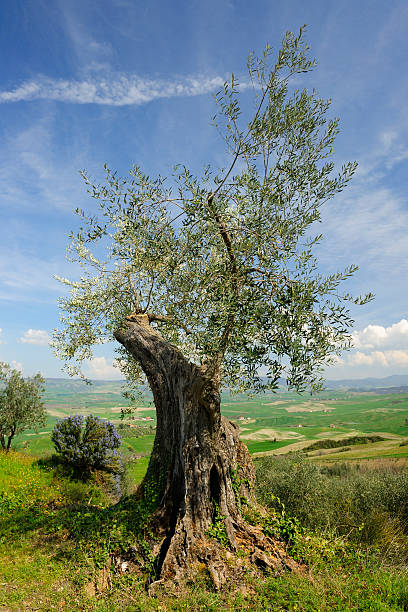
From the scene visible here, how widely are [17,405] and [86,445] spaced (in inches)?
572

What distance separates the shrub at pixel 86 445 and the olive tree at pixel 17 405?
12.4m

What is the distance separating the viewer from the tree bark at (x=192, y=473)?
859 centimetres

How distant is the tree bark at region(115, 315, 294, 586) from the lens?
28.2 feet

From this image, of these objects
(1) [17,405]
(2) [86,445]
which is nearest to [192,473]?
(2) [86,445]

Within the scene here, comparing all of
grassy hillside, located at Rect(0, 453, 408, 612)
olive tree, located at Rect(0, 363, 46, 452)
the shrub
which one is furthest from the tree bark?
olive tree, located at Rect(0, 363, 46, 452)

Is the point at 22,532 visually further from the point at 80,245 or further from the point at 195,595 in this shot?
the point at 80,245

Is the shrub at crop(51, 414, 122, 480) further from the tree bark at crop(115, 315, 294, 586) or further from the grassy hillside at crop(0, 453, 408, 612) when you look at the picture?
the tree bark at crop(115, 315, 294, 586)

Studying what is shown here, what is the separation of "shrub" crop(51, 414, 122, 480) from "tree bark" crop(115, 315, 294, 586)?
10.8m

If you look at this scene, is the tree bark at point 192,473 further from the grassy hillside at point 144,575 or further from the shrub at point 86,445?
the shrub at point 86,445

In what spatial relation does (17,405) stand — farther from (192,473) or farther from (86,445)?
(192,473)

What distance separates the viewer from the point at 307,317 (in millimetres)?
8812

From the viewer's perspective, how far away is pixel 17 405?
31078 mm

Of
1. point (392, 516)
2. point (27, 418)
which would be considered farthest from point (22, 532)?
point (27, 418)

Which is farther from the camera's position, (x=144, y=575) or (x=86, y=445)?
(x=86, y=445)
